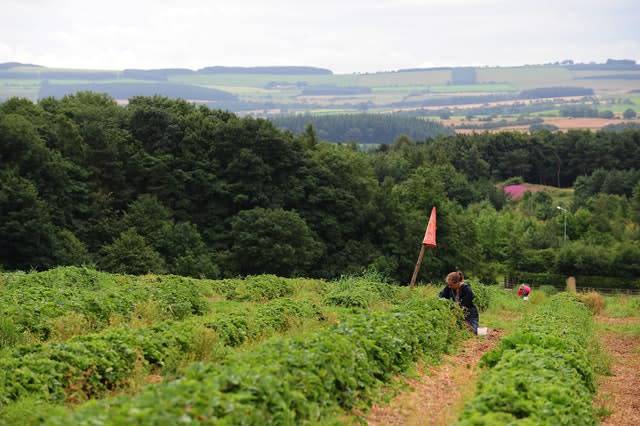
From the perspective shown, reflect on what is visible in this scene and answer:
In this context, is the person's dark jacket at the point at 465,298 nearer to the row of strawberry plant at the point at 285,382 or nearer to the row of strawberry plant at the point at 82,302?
the row of strawberry plant at the point at 285,382

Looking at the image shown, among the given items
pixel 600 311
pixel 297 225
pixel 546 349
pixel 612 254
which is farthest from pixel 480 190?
pixel 546 349

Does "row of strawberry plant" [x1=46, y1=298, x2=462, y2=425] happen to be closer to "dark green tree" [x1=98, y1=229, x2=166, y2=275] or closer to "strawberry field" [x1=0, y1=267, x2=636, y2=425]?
"strawberry field" [x1=0, y1=267, x2=636, y2=425]

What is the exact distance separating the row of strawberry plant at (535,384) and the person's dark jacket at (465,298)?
8.93ft

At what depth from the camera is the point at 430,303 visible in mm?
18328

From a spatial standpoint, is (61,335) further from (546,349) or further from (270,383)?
(546,349)

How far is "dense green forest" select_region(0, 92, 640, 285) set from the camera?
2306 inches

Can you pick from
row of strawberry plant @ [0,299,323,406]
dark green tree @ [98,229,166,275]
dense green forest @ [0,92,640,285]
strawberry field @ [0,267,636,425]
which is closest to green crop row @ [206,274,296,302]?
strawberry field @ [0,267,636,425]

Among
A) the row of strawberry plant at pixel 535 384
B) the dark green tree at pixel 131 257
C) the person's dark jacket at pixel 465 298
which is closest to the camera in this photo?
the row of strawberry plant at pixel 535 384

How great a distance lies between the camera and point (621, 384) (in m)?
15.7

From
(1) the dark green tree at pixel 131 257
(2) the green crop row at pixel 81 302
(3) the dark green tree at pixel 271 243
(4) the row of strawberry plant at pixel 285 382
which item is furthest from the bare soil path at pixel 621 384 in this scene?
(3) the dark green tree at pixel 271 243

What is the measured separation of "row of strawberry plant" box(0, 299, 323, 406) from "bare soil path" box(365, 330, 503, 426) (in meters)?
3.09

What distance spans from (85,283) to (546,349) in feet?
50.0

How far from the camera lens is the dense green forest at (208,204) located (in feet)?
192

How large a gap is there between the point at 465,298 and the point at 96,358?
9734 millimetres
